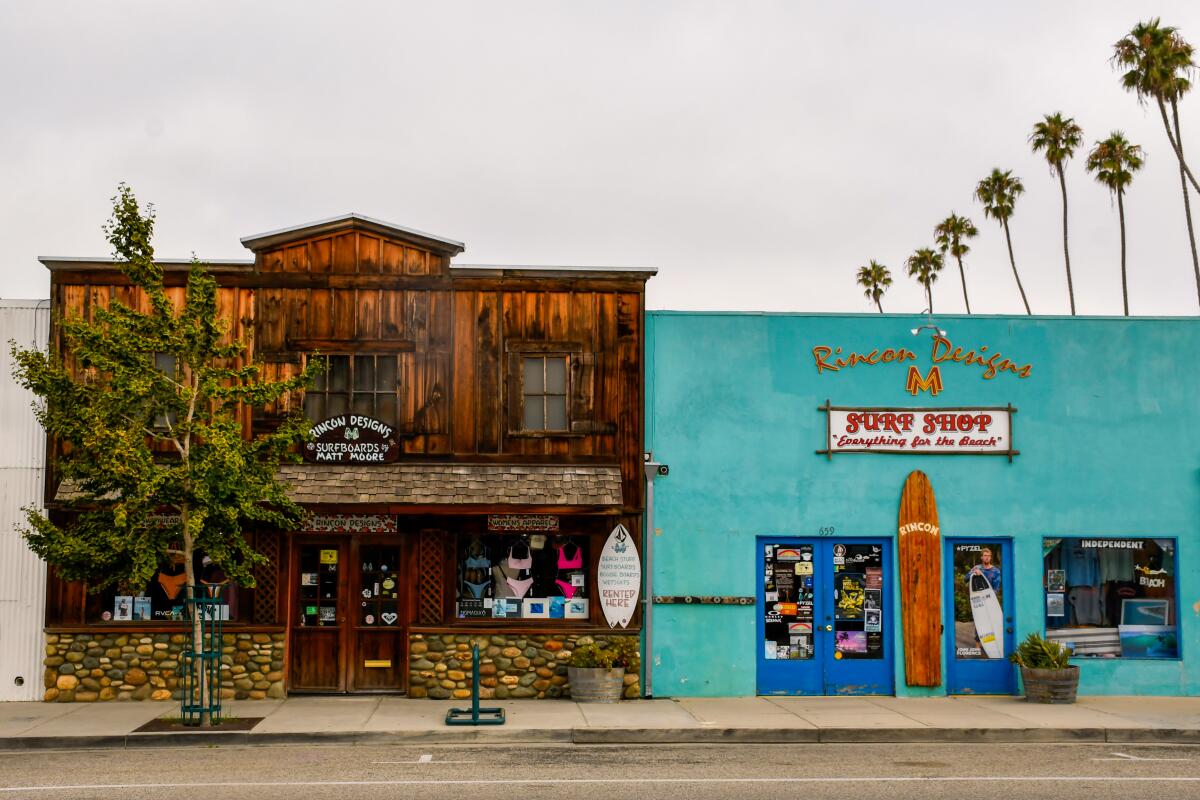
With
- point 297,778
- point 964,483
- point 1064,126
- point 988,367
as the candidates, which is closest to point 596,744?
point 297,778

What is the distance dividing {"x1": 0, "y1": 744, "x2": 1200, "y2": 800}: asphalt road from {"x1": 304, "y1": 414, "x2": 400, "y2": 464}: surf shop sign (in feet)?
15.6

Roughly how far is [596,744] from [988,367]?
860 cm

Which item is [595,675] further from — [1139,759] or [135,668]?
[1139,759]

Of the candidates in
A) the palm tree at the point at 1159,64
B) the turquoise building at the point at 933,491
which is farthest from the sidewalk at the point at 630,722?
the palm tree at the point at 1159,64

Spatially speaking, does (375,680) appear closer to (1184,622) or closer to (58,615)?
(58,615)

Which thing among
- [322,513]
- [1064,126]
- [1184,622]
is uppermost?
[1064,126]

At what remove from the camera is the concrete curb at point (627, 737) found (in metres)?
14.2

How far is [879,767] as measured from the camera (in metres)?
12.6

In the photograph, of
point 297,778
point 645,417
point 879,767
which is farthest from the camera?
point 645,417

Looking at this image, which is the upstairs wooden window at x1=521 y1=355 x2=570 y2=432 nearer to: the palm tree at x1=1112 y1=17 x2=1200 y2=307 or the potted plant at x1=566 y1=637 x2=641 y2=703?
the potted plant at x1=566 y1=637 x2=641 y2=703

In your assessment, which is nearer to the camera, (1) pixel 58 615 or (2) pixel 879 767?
(2) pixel 879 767

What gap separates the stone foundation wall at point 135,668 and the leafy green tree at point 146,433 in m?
1.77

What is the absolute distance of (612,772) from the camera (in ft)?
40.4

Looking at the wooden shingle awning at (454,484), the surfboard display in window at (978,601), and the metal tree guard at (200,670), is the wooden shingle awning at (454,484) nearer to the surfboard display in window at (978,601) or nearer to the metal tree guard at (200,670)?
the metal tree guard at (200,670)
